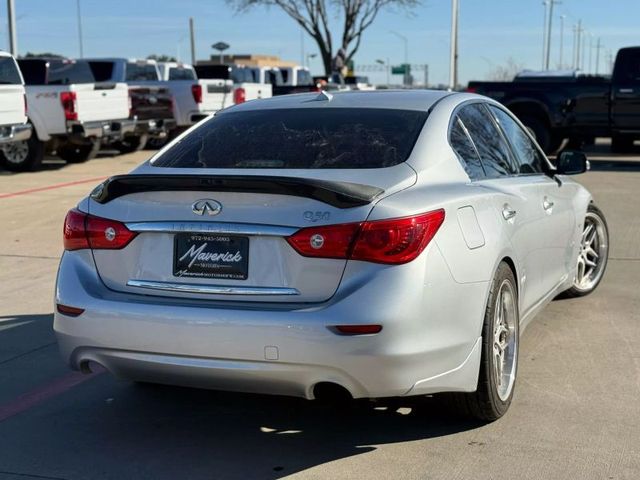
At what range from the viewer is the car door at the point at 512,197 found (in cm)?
469

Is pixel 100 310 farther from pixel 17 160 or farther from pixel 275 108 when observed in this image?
pixel 17 160

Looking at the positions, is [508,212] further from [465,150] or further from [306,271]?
[306,271]

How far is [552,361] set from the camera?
5.36 meters

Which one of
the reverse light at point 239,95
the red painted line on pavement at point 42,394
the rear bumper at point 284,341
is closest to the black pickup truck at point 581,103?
the reverse light at point 239,95

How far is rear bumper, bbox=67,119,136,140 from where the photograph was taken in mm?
16344

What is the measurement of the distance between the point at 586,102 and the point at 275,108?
14.5m

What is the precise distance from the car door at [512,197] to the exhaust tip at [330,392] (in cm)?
127

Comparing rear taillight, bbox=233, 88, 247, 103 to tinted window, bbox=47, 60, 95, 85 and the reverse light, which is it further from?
tinted window, bbox=47, 60, 95, 85

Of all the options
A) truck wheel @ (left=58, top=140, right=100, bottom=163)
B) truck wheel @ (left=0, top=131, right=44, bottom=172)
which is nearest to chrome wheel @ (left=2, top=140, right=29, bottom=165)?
truck wheel @ (left=0, top=131, right=44, bottom=172)

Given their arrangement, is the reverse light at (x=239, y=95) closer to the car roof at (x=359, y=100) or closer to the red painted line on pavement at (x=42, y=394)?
the car roof at (x=359, y=100)

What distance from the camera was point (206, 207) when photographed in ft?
12.7

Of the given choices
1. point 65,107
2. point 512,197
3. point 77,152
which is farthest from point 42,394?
point 77,152

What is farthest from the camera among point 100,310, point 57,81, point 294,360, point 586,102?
point 586,102

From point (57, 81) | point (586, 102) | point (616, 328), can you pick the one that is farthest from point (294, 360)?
point (586, 102)
